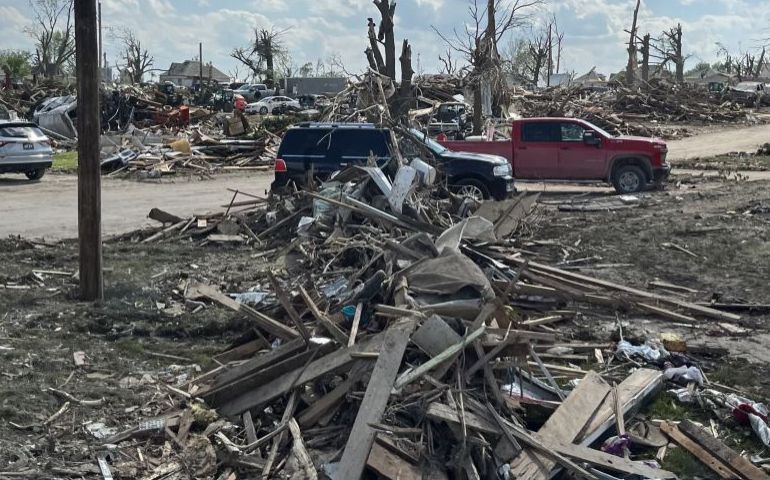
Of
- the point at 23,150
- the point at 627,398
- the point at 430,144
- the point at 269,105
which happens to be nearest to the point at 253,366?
the point at 627,398

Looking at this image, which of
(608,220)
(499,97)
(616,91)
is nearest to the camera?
(608,220)

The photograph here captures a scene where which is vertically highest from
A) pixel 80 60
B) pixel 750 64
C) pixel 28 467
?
pixel 750 64

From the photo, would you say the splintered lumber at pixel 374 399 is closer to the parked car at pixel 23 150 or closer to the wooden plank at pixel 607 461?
the wooden plank at pixel 607 461

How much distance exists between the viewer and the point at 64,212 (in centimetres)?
1888

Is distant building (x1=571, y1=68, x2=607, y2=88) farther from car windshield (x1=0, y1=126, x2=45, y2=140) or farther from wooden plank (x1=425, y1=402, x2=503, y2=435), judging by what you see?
wooden plank (x1=425, y1=402, x2=503, y2=435)

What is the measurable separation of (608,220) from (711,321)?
24.3ft

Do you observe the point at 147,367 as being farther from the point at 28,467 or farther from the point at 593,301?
the point at 593,301

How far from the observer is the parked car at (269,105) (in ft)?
186

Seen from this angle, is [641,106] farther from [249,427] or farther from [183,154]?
[249,427]

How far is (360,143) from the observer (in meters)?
17.2

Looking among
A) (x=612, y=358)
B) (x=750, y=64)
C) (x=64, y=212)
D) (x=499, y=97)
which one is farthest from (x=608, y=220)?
(x=750, y=64)

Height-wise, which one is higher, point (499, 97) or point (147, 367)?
point (499, 97)

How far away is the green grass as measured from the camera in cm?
2838

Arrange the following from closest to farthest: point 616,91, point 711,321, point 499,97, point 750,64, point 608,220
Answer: point 711,321
point 608,220
point 499,97
point 616,91
point 750,64
